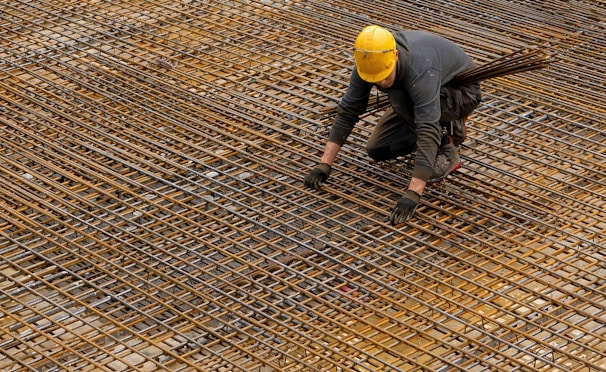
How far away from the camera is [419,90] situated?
4.49 metres

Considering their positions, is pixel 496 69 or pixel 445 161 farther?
pixel 445 161

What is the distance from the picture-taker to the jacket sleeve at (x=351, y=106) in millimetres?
4660

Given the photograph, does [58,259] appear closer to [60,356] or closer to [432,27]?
[60,356]

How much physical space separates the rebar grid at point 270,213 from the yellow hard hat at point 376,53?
733 millimetres

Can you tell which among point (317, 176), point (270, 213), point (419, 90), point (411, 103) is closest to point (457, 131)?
point (411, 103)

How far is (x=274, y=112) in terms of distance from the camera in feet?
18.7

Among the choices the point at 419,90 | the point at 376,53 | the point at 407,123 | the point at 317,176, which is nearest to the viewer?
the point at 376,53

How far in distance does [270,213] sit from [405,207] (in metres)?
0.67

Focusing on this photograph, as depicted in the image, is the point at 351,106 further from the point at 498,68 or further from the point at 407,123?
the point at 498,68

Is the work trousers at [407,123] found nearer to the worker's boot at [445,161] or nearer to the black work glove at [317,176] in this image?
the worker's boot at [445,161]

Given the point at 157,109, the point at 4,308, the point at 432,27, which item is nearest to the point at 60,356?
the point at 4,308

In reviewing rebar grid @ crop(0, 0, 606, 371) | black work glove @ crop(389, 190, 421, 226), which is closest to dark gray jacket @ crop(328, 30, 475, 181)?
black work glove @ crop(389, 190, 421, 226)

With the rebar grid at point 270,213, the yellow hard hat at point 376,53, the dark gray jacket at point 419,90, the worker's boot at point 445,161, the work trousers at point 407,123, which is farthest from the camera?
the worker's boot at point 445,161

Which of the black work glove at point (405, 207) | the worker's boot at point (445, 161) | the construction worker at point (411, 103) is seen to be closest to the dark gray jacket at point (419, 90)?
the construction worker at point (411, 103)
